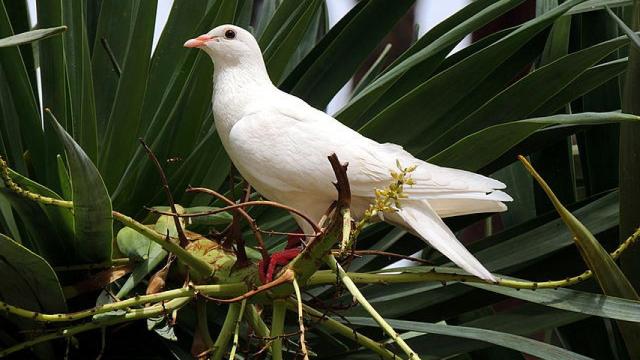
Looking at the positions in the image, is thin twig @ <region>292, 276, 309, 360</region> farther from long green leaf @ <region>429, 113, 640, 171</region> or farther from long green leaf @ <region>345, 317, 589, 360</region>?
long green leaf @ <region>429, 113, 640, 171</region>

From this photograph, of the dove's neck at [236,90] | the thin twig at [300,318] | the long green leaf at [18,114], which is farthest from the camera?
the dove's neck at [236,90]

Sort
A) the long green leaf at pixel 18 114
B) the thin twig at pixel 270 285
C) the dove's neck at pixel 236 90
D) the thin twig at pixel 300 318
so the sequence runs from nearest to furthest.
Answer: the thin twig at pixel 300 318
the thin twig at pixel 270 285
the long green leaf at pixel 18 114
the dove's neck at pixel 236 90

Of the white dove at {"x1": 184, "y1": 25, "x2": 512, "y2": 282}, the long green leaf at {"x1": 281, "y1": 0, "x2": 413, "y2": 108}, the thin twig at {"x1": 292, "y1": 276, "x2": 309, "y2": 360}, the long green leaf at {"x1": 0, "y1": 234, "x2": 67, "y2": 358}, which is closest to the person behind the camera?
the thin twig at {"x1": 292, "y1": 276, "x2": 309, "y2": 360}

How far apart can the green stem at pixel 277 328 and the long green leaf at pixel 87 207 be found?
22 centimetres

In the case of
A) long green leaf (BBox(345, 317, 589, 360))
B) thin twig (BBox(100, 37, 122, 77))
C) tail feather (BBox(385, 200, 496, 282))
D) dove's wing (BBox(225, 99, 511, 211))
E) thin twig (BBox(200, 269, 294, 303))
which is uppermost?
thin twig (BBox(100, 37, 122, 77))

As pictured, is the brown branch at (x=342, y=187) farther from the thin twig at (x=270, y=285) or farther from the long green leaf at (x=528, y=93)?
the long green leaf at (x=528, y=93)

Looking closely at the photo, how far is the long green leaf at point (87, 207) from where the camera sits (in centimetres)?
112

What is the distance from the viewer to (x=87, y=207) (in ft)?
3.97

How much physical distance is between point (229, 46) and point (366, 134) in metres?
0.28

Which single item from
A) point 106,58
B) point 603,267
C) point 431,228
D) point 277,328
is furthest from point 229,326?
point 106,58

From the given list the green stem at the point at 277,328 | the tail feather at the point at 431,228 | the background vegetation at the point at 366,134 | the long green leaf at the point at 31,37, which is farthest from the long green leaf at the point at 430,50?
the long green leaf at the point at 31,37

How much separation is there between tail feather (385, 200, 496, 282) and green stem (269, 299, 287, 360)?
192 millimetres

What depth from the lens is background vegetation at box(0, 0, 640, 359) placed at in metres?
1.28

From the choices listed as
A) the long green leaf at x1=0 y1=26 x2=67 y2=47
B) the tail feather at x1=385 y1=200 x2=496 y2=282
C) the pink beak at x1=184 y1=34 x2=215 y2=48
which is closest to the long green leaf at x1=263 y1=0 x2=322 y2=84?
the pink beak at x1=184 y1=34 x2=215 y2=48
